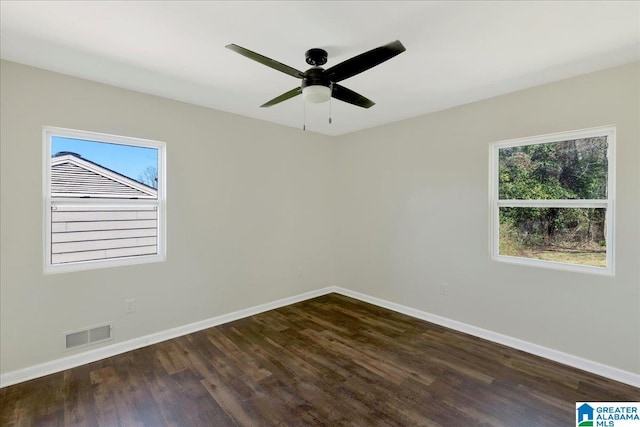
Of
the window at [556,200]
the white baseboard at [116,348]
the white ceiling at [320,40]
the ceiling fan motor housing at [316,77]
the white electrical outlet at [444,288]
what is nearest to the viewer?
the white ceiling at [320,40]

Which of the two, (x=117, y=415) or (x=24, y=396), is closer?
(x=117, y=415)

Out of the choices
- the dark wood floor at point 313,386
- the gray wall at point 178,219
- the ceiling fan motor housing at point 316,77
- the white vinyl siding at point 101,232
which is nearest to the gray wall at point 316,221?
the gray wall at point 178,219

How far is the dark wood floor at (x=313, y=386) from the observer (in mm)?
1934

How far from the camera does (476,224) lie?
3.14 meters

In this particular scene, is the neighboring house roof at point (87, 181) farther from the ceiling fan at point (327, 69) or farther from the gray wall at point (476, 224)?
the gray wall at point (476, 224)

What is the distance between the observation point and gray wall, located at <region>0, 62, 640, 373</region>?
2316mm

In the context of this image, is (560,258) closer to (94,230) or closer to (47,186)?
(94,230)

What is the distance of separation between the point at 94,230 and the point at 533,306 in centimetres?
430

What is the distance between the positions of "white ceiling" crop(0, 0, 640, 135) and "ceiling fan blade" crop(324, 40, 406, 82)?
0.27 m

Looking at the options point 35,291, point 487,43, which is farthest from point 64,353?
point 487,43

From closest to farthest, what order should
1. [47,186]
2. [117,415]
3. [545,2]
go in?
[545,2]
[117,415]
[47,186]

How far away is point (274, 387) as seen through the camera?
2250mm
